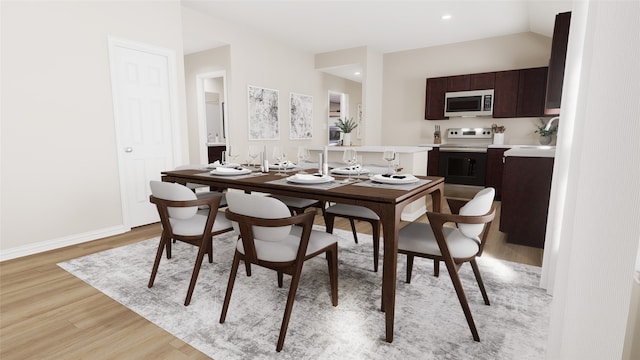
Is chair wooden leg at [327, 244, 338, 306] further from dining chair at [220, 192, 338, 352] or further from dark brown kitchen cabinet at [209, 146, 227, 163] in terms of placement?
dark brown kitchen cabinet at [209, 146, 227, 163]

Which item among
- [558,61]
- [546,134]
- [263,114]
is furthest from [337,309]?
[546,134]

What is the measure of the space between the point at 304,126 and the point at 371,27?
7.19ft

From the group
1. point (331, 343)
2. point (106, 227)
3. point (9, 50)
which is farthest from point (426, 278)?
point (9, 50)

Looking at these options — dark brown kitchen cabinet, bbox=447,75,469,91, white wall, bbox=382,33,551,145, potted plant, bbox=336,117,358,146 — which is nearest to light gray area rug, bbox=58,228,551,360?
potted plant, bbox=336,117,358,146

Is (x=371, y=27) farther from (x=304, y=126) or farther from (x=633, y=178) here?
(x=633, y=178)

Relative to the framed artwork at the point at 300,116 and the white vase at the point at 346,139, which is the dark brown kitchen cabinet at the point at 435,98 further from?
the framed artwork at the point at 300,116

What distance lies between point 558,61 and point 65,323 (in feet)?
12.7

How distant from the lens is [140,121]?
3.70m

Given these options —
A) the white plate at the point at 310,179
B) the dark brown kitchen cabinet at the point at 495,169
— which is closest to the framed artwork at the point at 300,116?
the dark brown kitchen cabinet at the point at 495,169

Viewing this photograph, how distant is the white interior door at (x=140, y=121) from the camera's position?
349 centimetres

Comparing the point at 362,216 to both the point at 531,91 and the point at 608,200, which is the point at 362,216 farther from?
the point at 531,91

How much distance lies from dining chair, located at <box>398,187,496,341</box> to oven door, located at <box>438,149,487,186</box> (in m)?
3.79

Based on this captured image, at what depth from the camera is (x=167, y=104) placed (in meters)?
3.94

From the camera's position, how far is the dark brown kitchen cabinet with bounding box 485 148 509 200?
205 inches
